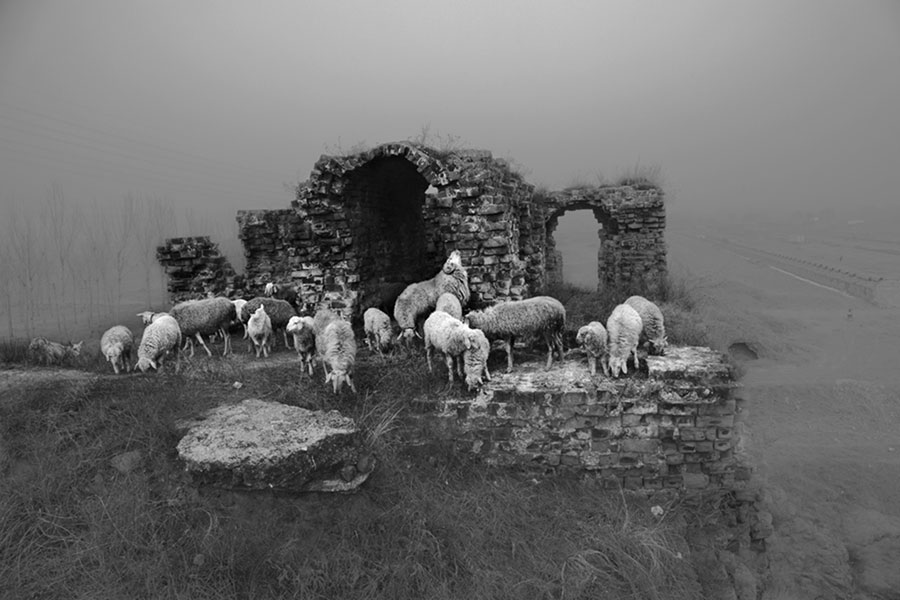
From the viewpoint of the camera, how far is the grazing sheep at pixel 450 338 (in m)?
4.89

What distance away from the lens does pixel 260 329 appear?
6828mm

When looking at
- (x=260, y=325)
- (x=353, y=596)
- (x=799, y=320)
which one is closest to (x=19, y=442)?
(x=260, y=325)

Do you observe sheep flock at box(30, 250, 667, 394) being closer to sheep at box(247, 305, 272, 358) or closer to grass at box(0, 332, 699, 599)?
sheep at box(247, 305, 272, 358)

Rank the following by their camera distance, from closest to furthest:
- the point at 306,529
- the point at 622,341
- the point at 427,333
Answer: the point at 306,529
the point at 622,341
the point at 427,333

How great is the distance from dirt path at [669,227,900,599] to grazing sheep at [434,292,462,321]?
329 centimetres

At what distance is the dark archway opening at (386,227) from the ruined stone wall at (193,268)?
3.73m

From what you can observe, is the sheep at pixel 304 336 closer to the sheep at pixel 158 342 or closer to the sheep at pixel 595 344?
the sheep at pixel 158 342

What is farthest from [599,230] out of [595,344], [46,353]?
[46,353]

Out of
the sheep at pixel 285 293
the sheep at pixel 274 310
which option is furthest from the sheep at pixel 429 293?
the sheep at pixel 285 293

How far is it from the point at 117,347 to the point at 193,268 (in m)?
3.93

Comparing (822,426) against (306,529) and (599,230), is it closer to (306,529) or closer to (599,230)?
(599,230)

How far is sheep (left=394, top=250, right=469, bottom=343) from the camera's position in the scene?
6.60m

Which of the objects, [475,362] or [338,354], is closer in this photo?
[475,362]

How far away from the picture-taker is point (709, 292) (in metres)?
17.2
